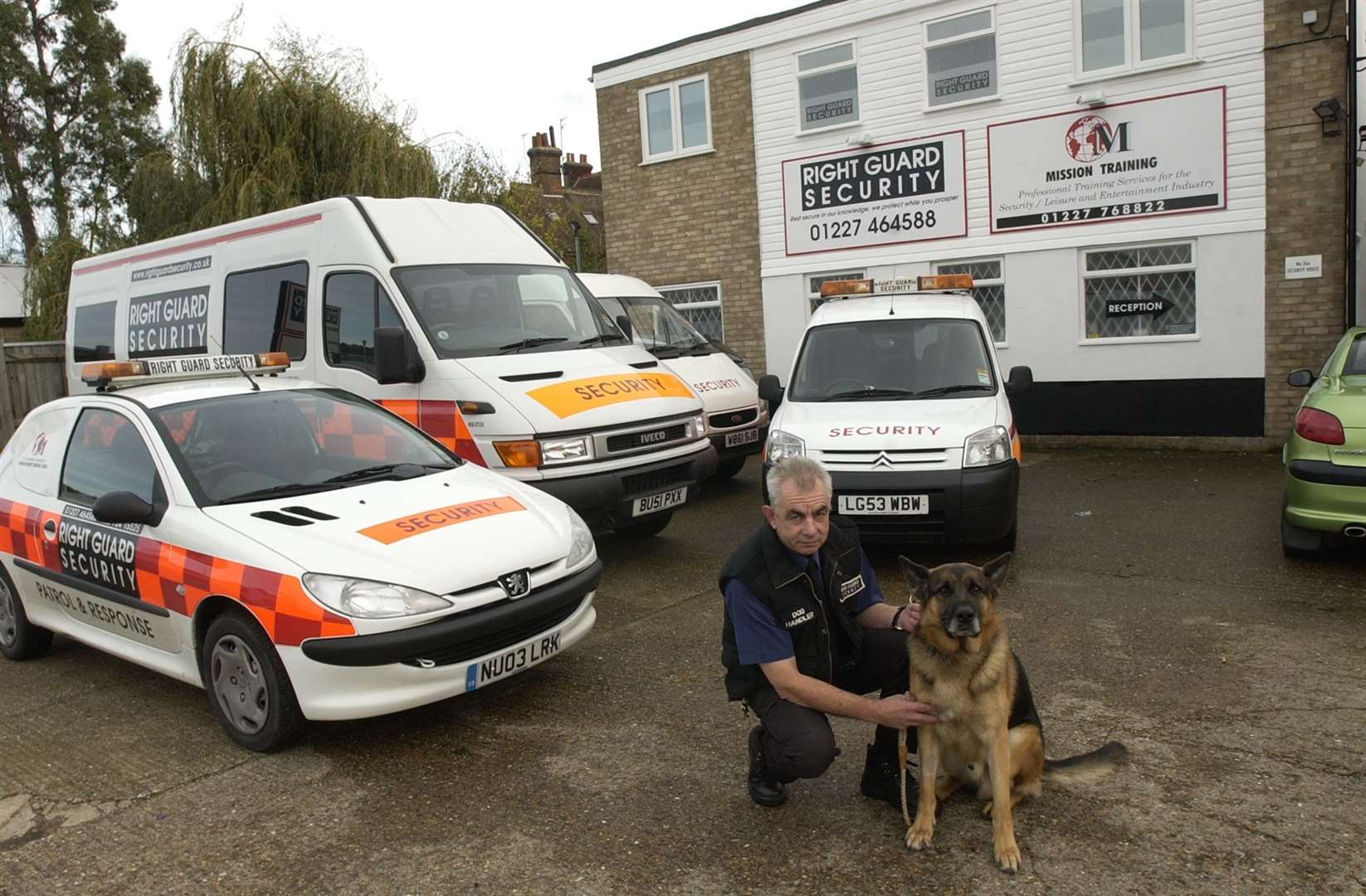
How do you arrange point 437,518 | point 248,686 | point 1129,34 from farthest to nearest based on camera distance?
point 1129,34 → point 437,518 → point 248,686

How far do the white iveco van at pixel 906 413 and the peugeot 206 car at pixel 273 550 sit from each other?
7.69 feet

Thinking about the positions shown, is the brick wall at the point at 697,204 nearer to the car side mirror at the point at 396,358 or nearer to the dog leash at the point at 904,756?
the car side mirror at the point at 396,358

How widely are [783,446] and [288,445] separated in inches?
129

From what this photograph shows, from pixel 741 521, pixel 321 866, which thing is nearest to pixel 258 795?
pixel 321 866

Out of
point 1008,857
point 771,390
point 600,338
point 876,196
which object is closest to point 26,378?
point 600,338

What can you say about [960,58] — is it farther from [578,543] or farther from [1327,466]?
[578,543]

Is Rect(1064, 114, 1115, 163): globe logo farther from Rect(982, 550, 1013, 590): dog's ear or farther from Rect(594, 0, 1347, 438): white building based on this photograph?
Rect(982, 550, 1013, 590): dog's ear

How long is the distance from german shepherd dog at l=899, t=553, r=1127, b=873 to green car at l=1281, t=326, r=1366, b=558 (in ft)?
12.6

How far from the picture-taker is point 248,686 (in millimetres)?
4305

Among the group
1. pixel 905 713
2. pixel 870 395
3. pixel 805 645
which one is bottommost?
pixel 905 713

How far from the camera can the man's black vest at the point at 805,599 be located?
134 inches

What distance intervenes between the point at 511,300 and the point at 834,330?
2.58 meters

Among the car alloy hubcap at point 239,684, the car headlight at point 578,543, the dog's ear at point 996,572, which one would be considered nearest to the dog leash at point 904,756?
the dog's ear at point 996,572

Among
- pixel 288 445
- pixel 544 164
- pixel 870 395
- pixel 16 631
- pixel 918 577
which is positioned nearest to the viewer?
pixel 918 577
